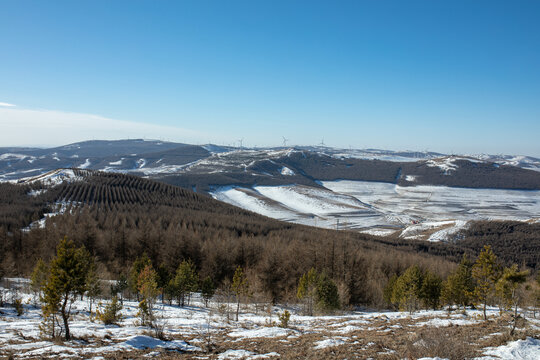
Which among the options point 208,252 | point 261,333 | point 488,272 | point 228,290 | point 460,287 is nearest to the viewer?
point 261,333

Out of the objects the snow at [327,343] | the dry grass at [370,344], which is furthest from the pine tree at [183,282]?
the snow at [327,343]

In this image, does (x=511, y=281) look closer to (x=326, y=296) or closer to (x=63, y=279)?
(x=326, y=296)

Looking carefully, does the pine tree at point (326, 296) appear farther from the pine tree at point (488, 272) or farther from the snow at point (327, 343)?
the snow at point (327, 343)

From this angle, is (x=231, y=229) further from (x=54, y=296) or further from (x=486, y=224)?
(x=486, y=224)

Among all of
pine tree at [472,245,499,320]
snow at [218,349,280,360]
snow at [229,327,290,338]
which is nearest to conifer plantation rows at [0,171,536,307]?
pine tree at [472,245,499,320]

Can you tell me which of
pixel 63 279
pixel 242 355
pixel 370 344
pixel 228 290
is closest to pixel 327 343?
pixel 370 344

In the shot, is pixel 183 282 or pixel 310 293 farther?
pixel 183 282

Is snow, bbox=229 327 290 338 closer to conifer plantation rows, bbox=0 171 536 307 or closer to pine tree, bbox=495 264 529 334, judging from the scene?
pine tree, bbox=495 264 529 334

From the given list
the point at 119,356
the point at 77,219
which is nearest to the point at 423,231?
the point at 77,219
